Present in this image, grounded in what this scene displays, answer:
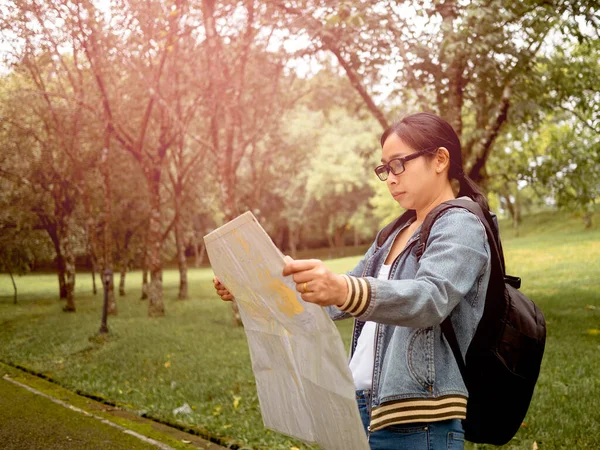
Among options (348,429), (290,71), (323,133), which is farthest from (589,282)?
(323,133)

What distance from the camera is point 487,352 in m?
1.98

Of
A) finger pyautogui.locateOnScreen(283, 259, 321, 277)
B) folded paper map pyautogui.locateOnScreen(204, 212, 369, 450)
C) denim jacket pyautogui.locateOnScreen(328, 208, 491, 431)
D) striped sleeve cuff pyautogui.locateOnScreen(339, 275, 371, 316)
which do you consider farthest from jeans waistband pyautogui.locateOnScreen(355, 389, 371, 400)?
finger pyautogui.locateOnScreen(283, 259, 321, 277)

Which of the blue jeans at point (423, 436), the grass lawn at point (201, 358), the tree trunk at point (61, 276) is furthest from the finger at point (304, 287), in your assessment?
the tree trunk at point (61, 276)

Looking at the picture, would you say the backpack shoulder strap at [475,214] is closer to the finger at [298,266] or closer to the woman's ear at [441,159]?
the woman's ear at [441,159]

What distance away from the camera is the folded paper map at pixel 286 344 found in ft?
5.66

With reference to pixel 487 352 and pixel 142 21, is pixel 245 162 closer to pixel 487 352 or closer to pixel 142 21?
pixel 142 21

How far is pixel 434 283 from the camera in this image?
5.59ft

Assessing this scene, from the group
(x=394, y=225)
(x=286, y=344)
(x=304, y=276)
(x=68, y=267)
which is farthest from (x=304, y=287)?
(x=68, y=267)

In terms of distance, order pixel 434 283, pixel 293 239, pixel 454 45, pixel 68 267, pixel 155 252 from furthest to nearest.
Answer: pixel 293 239
pixel 68 267
pixel 155 252
pixel 454 45
pixel 434 283

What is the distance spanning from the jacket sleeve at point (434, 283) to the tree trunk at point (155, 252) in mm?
15326

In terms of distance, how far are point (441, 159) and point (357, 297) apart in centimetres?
73

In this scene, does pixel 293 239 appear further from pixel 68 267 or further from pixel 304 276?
pixel 304 276

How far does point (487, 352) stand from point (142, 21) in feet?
44.6

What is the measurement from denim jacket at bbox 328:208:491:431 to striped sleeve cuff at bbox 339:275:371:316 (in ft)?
0.45
